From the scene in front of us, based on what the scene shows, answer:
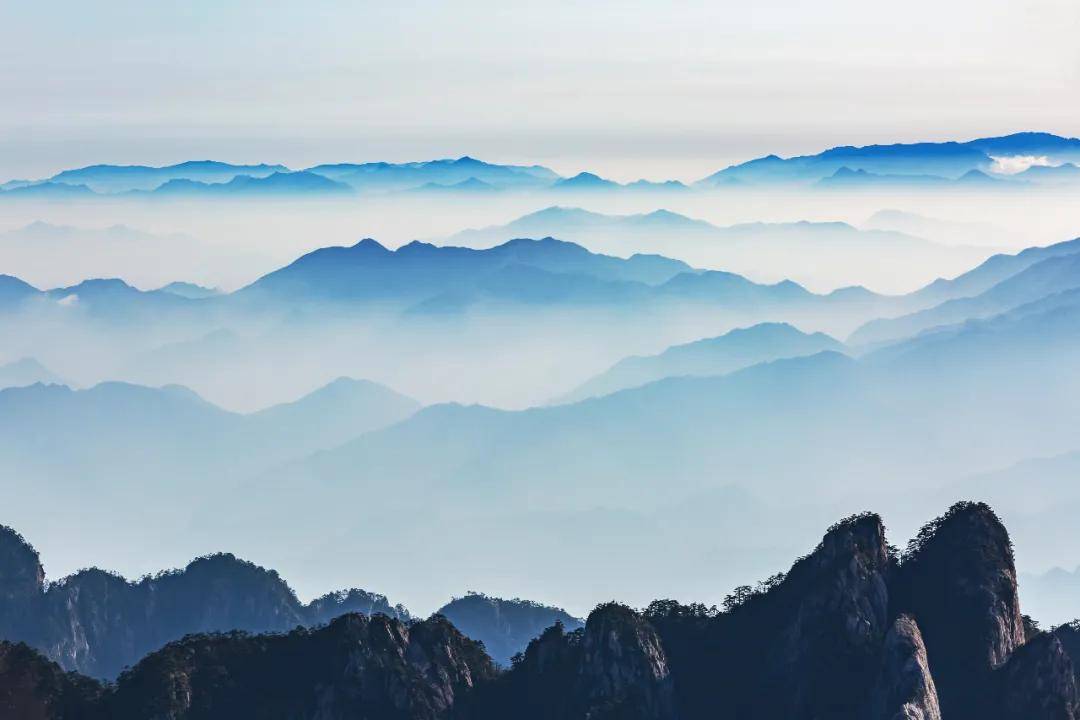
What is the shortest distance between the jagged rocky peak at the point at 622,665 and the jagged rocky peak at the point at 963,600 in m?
8.78

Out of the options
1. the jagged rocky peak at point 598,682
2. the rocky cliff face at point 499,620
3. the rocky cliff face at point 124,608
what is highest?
the jagged rocky peak at point 598,682

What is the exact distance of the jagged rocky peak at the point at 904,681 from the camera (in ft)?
202

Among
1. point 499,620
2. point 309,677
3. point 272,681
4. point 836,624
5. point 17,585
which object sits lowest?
point 499,620

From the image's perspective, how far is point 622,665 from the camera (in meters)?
67.5

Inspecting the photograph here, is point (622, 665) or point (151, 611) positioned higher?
point (622, 665)

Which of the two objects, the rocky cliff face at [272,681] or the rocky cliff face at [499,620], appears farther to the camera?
the rocky cliff face at [499,620]

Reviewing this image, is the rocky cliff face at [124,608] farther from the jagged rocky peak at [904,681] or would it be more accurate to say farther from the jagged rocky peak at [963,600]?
the jagged rocky peak at [904,681]

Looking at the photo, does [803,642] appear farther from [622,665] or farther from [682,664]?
[622,665]

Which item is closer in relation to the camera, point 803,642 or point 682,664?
point 803,642

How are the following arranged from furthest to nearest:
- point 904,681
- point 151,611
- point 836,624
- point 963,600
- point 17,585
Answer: point 151,611 < point 17,585 < point 963,600 < point 836,624 < point 904,681

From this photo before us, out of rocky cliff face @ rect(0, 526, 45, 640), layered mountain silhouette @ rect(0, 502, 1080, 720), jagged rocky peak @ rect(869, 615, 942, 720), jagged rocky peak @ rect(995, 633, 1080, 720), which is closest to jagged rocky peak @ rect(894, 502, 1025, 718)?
layered mountain silhouette @ rect(0, 502, 1080, 720)

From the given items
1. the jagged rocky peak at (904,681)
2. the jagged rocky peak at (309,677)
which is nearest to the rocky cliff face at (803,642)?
the jagged rocky peak at (904,681)

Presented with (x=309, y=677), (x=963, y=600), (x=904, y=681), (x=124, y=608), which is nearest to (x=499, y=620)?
(x=124, y=608)

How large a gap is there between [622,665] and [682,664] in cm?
342
